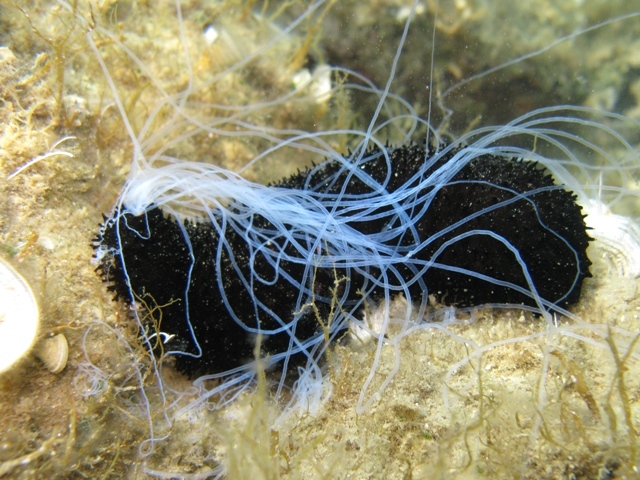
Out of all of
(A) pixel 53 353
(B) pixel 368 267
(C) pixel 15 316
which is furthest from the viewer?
(B) pixel 368 267

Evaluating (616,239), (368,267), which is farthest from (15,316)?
(616,239)

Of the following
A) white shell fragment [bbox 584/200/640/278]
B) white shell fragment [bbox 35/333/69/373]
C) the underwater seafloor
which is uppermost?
white shell fragment [bbox 584/200/640/278]

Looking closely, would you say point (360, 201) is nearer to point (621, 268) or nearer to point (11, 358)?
point (621, 268)

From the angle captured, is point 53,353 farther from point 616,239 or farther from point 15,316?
point 616,239

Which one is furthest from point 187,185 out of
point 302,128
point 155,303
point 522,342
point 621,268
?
point 621,268

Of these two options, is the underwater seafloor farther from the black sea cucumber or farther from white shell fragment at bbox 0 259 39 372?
the black sea cucumber

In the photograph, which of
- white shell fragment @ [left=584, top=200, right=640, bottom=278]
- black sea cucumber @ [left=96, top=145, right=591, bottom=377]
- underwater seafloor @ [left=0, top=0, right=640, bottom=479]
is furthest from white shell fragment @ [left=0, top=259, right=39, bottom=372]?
white shell fragment @ [left=584, top=200, right=640, bottom=278]
